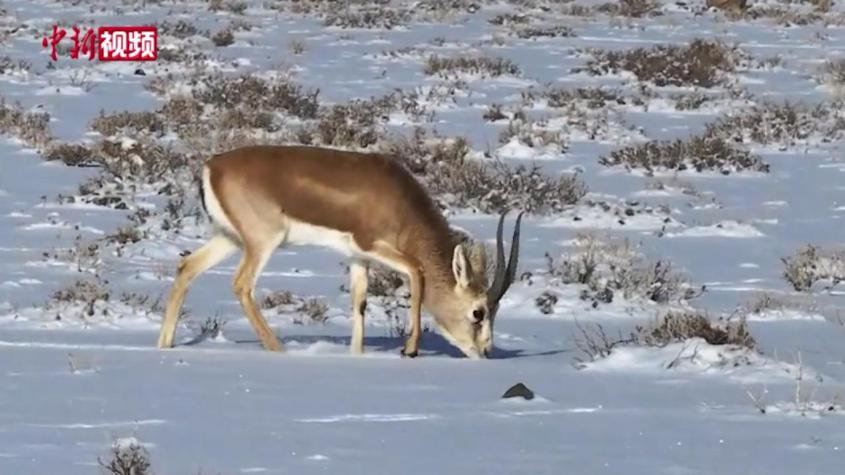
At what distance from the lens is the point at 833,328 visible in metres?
10.5

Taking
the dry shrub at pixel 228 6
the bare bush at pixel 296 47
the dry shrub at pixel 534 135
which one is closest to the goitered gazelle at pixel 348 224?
the dry shrub at pixel 534 135

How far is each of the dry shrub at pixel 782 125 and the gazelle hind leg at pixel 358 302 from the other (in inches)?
434

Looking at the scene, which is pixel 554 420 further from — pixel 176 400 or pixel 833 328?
pixel 833 328

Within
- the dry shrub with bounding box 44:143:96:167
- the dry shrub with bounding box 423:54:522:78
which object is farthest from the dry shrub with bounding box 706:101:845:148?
the dry shrub with bounding box 44:143:96:167

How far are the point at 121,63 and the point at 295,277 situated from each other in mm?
14277

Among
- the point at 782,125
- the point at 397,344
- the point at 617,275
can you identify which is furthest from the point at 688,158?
the point at 397,344

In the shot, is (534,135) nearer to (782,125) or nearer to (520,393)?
(782,125)

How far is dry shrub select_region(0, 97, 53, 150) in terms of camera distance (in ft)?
60.4

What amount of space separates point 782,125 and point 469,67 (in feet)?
21.1

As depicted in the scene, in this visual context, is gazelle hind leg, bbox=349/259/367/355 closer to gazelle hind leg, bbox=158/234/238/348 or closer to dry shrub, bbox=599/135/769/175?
gazelle hind leg, bbox=158/234/238/348

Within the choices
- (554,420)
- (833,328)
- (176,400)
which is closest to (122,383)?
(176,400)

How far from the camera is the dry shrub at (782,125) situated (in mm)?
20297

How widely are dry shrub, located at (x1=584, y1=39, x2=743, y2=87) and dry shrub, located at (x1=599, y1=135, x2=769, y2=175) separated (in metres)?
6.52

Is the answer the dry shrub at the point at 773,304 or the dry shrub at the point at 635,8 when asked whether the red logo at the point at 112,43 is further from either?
the dry shrub at the point at 773,304
